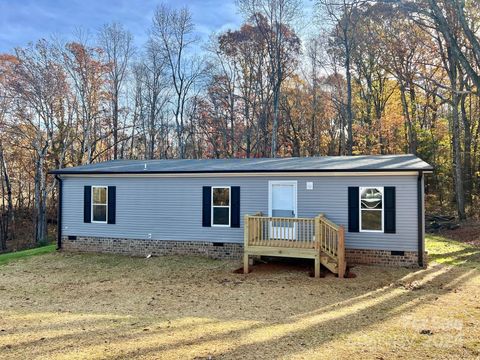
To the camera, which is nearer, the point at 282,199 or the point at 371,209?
the point at 371,209

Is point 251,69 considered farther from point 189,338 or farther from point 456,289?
point 189,338

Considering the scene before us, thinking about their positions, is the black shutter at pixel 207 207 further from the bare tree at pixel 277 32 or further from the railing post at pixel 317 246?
the bare tree at pixel 277 32

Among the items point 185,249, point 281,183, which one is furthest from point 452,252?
point 185,249

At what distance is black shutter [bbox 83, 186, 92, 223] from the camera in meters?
13.2

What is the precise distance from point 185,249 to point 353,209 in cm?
554

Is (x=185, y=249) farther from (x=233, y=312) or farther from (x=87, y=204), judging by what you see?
(x=233, y=312)

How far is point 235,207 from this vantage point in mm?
11797

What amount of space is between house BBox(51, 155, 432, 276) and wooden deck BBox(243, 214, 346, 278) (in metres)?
0.03

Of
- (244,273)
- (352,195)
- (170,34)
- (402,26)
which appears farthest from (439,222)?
(170,34)

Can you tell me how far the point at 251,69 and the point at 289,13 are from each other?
4.63 m

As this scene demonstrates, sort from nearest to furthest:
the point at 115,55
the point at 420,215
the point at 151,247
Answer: the point at 420,215 < the point at 151,247 < the point at 115,55

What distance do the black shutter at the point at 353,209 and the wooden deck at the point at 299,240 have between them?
3.49 feet

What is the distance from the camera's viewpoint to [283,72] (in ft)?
82.2

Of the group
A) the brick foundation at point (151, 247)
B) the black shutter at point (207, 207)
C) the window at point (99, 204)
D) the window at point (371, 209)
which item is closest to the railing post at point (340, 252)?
the window at point (371, 209)
